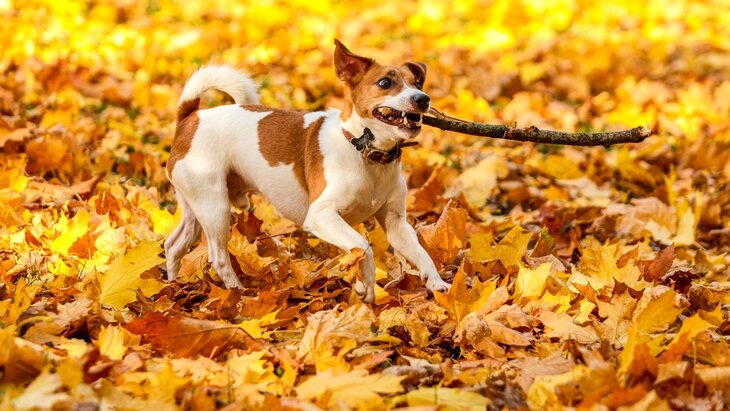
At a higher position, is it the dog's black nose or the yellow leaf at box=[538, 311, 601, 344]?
the dog's black nose

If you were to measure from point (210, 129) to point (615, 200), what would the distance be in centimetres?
271

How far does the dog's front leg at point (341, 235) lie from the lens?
364 cm

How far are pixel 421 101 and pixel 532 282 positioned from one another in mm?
815

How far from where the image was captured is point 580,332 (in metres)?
3.14

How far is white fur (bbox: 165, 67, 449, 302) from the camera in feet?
12.5

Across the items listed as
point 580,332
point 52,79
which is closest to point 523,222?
point 580,332

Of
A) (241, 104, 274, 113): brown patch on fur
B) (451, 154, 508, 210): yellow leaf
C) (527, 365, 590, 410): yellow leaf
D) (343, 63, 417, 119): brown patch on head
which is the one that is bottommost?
(451, 154, 508, 210): yellow leaf

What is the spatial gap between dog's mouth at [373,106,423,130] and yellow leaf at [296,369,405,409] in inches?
54.7

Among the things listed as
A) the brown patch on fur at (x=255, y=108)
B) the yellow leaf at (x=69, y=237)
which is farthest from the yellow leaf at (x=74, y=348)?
the brown patch on fur at (x=255, y=108)

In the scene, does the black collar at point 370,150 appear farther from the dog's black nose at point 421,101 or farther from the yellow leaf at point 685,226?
the yellow leaf at point 685,226

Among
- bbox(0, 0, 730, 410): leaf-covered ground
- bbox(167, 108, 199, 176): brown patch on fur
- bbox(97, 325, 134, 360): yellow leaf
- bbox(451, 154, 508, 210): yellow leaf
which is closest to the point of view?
bbox(0, 0, 730, 410): leaf-covered ground

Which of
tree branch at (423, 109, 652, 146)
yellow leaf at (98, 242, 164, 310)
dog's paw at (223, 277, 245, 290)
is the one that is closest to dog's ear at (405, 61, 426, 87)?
tree branch at (423, 109, 652, 146)

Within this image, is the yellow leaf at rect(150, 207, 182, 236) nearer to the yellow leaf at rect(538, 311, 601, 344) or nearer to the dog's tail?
the dog's tail

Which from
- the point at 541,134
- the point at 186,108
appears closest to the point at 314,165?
the point at 186,108
